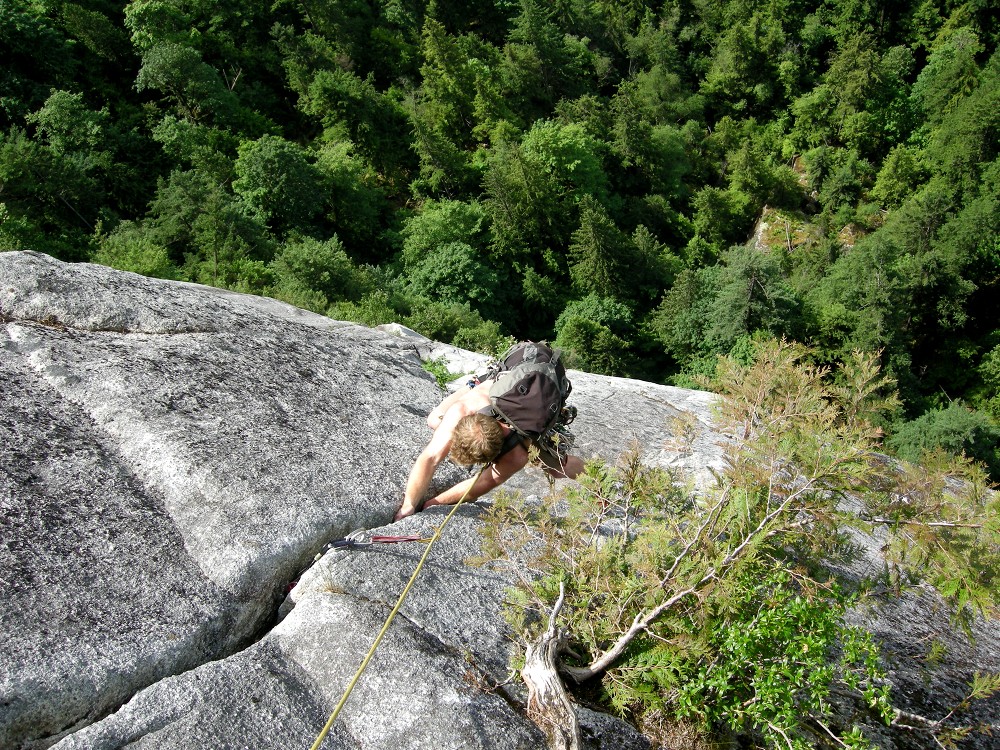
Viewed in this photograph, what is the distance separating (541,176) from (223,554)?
4028cm

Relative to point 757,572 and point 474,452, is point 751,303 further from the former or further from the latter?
point 757,572

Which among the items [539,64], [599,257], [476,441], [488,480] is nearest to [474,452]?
[476,441]

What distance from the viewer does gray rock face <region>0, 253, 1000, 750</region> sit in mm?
4504

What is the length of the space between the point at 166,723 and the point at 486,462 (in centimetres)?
298

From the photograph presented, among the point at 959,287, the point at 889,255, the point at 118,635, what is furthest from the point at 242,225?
the point at 959,287

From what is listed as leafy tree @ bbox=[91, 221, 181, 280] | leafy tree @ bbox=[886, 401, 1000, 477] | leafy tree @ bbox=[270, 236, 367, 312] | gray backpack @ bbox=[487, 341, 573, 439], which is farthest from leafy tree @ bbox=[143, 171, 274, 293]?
leafy tree @ bbox=[886, 401, 1000, 477]

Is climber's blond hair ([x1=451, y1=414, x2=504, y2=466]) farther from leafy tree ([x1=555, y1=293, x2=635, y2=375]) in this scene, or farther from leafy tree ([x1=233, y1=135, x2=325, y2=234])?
leafy tree ([x1=233, y1=135, x2=325, y2=234])

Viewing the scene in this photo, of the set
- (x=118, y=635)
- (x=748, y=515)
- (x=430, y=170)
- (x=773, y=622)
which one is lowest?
(x=430, y=170)

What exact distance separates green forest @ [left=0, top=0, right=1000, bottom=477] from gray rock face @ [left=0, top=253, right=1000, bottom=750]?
16.0 meters

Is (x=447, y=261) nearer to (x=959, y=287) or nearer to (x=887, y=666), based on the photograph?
(x=959, y=287)

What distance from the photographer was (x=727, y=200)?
5128 cm

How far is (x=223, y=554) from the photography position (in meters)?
5.64

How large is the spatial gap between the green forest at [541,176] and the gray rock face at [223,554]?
15997mm

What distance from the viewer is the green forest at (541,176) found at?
109ft
